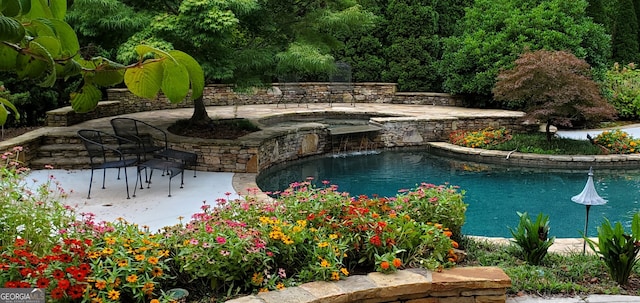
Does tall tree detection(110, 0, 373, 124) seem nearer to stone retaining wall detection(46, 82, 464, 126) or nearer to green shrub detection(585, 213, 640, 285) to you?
stone retaining wall detection(46, 82, 464, 126)

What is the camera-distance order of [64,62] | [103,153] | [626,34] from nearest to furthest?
[64,62], [103,153], [626,34]

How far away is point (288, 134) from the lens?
10164mm

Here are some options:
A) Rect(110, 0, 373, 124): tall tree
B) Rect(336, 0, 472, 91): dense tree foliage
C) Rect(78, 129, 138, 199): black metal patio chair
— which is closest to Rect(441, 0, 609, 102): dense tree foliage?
Rect(336, 0, 472, 91): dense tree foliage

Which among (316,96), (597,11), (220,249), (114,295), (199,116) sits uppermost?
(597,11)

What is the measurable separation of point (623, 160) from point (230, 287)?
907 centimetres

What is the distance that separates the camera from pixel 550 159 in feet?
33.4

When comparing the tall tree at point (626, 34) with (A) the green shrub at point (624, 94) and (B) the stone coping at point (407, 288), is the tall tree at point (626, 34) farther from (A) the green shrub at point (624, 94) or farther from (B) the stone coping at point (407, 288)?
(B) the stone coping at point (407, 288)

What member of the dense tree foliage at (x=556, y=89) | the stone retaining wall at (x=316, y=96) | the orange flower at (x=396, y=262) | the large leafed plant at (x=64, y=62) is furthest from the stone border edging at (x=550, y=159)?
the large leafed plant at (x=64, y=62)

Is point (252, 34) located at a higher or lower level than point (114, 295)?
higher

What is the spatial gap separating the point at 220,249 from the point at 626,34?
18.0 m

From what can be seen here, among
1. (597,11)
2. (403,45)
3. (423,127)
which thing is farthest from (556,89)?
(597,11)

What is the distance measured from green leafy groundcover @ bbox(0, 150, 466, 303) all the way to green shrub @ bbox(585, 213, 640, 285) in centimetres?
100

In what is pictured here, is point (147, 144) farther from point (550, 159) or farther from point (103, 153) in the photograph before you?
point (550, 159)

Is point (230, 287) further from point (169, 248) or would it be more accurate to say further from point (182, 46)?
Answer: point (182, 46)
